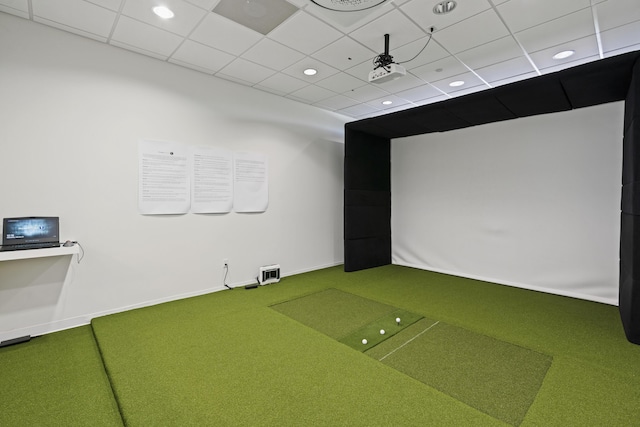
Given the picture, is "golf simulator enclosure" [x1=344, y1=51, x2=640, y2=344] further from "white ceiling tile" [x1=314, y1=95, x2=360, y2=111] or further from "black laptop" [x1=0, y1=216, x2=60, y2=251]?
"black laptop" [x1=0, y1=216, x2=60, y2=251]

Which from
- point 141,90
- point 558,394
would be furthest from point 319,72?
point 558,394

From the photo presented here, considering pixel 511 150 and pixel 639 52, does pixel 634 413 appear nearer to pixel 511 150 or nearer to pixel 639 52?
pixel 639 52

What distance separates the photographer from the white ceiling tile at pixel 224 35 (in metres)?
3.04

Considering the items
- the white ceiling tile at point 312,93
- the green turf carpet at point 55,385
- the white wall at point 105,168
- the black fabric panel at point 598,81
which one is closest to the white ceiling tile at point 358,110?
the white ceiling tile at point 312,93

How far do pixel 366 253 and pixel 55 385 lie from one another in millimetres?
4770

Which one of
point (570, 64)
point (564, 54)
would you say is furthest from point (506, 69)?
point (570, 64)

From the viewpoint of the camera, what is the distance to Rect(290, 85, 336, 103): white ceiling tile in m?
4.86

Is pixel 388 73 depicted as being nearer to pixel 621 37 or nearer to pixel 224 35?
pixel 224 35

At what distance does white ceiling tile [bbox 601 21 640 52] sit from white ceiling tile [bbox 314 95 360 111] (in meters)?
3.31

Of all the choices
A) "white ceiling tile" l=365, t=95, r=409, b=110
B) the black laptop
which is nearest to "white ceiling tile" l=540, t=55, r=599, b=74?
"white ceiling tile" l=365, t=95, r=409, b=110

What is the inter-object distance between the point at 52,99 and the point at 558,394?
5.27 meters

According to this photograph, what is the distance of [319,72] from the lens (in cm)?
420

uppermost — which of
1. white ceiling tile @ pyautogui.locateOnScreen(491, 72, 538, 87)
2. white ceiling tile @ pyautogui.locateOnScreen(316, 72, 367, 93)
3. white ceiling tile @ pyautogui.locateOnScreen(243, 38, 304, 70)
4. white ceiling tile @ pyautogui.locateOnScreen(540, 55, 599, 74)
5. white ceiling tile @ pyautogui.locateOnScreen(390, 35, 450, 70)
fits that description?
white ceiling tile @ pyautogui.locateOnScreen(491, 72, 538, 87)

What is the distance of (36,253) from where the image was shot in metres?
2.79
